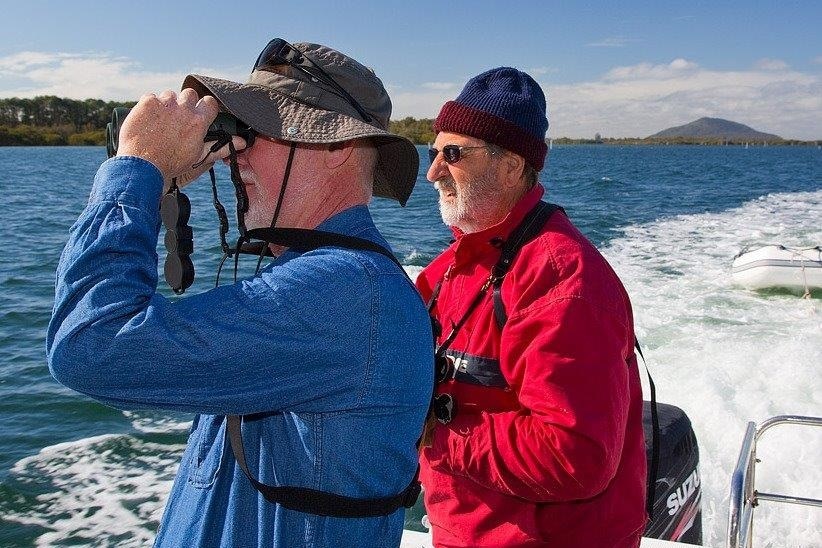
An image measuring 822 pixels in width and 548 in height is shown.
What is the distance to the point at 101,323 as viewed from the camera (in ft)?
3.23

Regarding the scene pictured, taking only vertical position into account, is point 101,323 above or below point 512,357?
above

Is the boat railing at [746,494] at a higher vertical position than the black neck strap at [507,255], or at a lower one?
lower

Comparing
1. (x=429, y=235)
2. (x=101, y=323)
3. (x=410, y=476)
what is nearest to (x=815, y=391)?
(x=410, y=476)

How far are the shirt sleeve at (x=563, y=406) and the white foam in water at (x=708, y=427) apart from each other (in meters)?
2.81

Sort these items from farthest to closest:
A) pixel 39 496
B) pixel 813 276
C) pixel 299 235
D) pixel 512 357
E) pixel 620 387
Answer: pixel 813 276, pixel 39 496, pixel 512 357, pixel 620 387, pixel 299 235

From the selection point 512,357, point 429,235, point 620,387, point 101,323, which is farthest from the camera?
point 429,235

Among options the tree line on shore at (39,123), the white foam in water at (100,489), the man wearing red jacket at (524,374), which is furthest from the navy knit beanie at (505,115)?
the tree line on shore at (39,123)

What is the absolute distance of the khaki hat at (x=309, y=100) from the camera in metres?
1.27

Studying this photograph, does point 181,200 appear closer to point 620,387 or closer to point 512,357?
point 512,357

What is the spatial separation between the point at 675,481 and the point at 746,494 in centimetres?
32

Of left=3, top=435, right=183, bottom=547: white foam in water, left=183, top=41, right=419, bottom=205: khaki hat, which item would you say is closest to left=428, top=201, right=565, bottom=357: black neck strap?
left=183, top=41, right=419, bottom=205: khaki hat

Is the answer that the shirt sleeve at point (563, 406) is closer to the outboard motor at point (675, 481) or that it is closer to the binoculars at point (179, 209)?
the binoculars at point (179, 209)

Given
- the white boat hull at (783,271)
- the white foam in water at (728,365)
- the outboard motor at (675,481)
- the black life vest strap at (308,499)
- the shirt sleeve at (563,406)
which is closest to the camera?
the black life vest strap at (308,499)

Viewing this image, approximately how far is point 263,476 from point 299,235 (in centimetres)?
40
